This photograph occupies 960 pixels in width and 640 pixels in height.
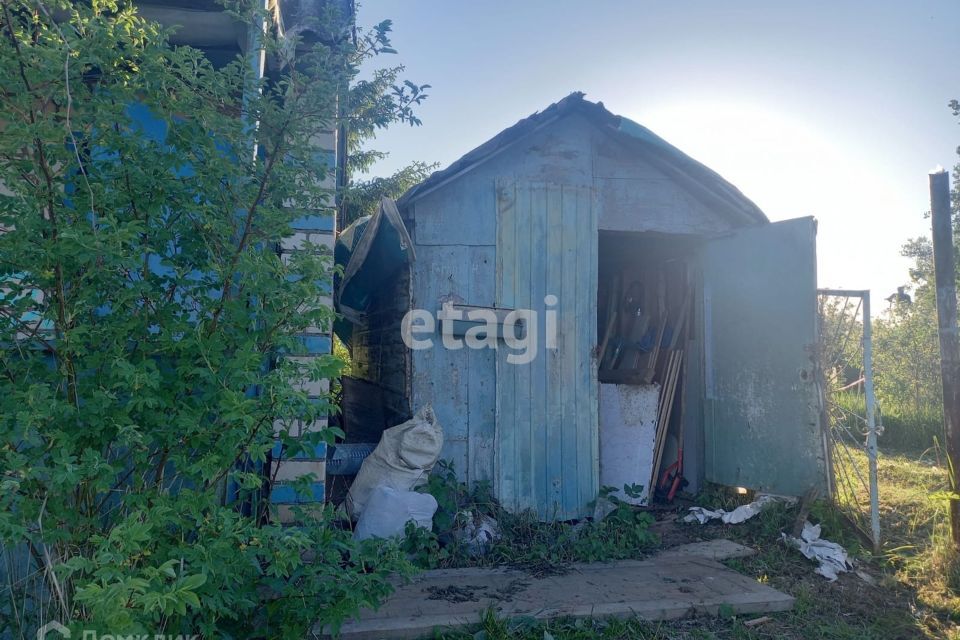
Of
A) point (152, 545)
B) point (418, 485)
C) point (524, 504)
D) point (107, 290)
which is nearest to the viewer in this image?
point (152, 545)

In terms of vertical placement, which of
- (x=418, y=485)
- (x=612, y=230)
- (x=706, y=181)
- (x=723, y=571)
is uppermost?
(x=706, y=181)

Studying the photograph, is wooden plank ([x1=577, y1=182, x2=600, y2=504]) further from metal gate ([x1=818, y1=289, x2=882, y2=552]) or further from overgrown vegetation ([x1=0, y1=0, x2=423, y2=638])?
overgrown vegetation ([x1=0, y1=0, x2=423, y2=638])

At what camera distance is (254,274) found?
234cm

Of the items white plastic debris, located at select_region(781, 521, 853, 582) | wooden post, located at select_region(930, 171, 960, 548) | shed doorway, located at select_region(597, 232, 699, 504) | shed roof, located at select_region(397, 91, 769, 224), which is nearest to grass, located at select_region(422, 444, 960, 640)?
white plastic debris, located at select_region(781, 521, 853, 582)

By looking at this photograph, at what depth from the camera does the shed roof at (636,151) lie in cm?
535

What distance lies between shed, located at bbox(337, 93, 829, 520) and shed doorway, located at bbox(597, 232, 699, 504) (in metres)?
0.04

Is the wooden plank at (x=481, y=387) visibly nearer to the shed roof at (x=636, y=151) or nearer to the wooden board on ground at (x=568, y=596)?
the shed roof at (x=636, y=151)

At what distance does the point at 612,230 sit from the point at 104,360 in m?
4.60

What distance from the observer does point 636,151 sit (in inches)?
237

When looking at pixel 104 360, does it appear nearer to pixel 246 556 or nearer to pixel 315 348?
pixel 246 556

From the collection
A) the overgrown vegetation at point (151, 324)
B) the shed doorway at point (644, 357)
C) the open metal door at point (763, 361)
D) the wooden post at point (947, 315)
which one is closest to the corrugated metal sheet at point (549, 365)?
the shed doorway at point (644, 357)

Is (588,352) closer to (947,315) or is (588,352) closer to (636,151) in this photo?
(636,151)

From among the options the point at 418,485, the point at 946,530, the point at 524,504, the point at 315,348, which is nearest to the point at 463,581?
the point at 418,485

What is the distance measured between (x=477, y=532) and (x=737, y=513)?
235cm
